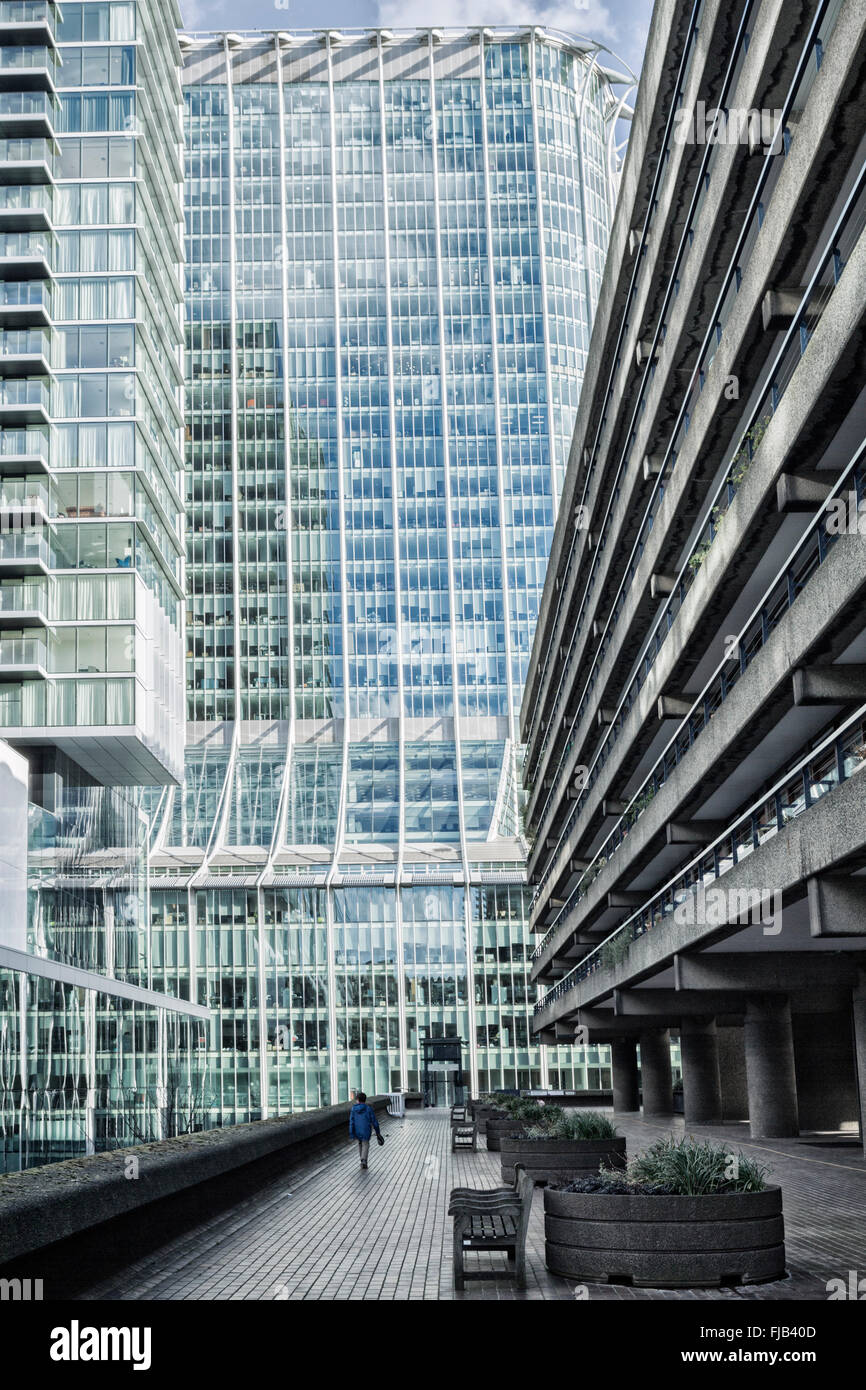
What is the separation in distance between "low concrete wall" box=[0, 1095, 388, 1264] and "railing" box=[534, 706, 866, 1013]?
27.6 ft

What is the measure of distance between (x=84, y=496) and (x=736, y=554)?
2935cm

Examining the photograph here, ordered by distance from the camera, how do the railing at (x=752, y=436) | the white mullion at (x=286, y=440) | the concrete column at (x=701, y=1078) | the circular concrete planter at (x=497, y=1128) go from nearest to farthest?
the railing at (x=752, y=436)
the circular concrete planter at (x=497, y=1128)
the concrete column at (x=701, y=1078)
the white mullion at (x=286, y=440)

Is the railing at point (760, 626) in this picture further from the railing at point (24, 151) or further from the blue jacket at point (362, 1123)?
the railing at point (24, 151)

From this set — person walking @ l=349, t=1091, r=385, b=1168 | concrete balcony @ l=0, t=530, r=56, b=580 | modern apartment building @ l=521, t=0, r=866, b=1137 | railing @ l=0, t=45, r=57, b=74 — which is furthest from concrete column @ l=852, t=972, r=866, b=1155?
railing @ l=0, t=45, r=57, b=74

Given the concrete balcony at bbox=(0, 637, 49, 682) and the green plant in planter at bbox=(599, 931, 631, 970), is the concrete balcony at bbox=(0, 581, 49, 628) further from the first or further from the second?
the green plant in planter at bbox=(599, 931, 631, 970)

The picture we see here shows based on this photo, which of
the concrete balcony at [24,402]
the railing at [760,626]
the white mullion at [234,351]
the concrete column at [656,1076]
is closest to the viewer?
the railing at [760,626]

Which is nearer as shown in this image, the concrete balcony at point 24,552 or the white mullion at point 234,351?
the concrete balcony at point 24,552

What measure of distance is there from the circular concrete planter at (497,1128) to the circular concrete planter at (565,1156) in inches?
374

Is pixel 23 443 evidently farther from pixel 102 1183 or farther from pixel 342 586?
pixel 342 586

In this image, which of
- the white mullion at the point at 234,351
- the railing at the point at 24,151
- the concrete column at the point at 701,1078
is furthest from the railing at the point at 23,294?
the white mullion at the point at 234,351

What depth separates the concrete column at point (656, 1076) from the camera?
4781 centimetres

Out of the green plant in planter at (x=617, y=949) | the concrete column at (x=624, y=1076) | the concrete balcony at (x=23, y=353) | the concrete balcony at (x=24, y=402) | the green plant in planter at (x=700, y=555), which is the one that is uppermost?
the concrete balcony at (x=23, y=353)

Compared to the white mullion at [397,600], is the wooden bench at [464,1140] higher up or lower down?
lower down

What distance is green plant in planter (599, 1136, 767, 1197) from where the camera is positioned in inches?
467
